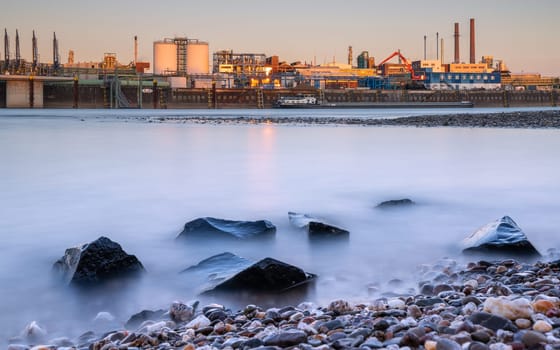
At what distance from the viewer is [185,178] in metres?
7.02

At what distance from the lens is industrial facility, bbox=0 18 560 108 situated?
6309 centimetres

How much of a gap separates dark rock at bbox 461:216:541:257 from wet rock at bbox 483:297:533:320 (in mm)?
1469

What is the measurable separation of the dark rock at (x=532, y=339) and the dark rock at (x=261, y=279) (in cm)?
124

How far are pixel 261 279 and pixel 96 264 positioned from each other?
0.75 metres

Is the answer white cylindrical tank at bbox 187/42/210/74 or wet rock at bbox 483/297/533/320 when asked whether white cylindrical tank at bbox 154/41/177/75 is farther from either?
wet rock at bbox 483/297/533/320

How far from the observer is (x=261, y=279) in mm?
2662

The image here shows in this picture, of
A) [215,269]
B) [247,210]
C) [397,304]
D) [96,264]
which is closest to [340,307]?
[397,304]

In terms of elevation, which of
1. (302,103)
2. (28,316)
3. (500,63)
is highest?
(500,63)

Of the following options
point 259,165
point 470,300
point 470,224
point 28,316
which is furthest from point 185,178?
point 470,300

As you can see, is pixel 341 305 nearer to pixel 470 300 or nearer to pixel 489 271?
pixel 470 300

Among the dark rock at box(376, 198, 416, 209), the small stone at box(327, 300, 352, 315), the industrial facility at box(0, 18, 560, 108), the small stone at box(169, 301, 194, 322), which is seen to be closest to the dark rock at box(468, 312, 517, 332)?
the small stone at box(327, 300, 352, 315)

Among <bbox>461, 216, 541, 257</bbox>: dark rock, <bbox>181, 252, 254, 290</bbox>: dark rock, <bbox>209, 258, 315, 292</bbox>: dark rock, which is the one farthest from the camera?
<bbox>461, 216, 541, 257</bbox>: dark rock

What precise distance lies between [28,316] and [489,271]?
194 centimetres

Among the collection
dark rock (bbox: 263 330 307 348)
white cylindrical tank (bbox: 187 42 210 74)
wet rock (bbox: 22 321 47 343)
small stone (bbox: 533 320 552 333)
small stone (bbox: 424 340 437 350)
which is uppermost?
white cylindrical tank (bbox: 187 42 210 74)
